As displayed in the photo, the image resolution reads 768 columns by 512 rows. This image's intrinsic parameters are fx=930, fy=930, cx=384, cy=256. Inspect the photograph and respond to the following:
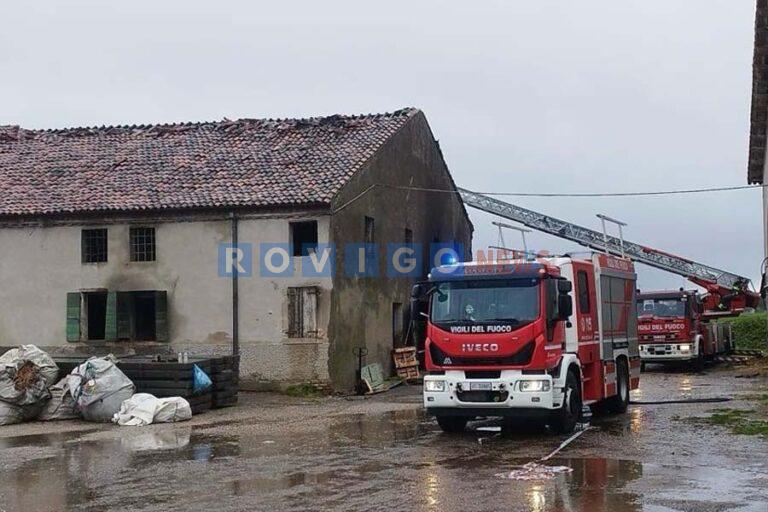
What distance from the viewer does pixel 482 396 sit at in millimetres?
13727

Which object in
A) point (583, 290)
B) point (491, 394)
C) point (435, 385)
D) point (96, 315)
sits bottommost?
point (491, 394)

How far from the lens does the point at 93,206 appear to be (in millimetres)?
23922

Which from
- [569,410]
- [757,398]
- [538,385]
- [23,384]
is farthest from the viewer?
[757,398]

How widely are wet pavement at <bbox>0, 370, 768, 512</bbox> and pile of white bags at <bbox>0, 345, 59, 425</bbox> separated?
2.06 ft

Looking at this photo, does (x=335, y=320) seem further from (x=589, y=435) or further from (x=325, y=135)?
(x=589, y=435)

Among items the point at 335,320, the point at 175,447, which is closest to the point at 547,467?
the point at 175,447

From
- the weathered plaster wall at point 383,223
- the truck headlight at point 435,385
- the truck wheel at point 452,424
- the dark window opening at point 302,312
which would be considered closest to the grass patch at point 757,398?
the truck wheel at point 452,424

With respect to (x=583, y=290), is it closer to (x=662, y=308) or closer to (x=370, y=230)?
(x=370, y=230)

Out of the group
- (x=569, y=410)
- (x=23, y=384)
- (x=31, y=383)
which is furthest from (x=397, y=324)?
(x=569, y=410)

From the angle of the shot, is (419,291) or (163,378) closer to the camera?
(419,291)

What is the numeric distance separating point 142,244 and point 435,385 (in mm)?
12506

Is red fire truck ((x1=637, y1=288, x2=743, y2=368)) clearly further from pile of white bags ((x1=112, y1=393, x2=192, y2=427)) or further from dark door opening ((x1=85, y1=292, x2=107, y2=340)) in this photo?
pile of white bags ((x1=112, y1=393, x2=192, y2=427))

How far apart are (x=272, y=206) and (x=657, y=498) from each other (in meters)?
15.0

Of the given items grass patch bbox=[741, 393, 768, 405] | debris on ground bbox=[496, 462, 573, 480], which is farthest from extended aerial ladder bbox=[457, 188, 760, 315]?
debris on ground bbox=[496, 462, 573, 480]
